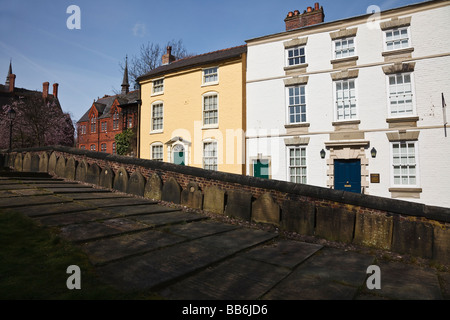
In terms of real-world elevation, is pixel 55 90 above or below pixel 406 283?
above

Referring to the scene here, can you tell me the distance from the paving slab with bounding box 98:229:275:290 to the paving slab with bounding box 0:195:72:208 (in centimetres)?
383

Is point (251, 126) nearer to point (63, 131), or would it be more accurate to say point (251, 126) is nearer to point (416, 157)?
point (416, 157)

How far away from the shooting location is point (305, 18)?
50.8 feet

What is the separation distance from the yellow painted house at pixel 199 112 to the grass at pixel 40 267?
40.9 feet

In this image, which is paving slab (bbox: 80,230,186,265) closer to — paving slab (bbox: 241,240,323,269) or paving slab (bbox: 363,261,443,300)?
paving slab (bbox: 241,240,323,269)

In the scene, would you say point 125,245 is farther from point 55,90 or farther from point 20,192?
point 55,90

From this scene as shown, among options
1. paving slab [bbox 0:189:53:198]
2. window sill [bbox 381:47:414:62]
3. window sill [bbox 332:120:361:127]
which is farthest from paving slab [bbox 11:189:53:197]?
window sill [bbox 381:47:414:62]

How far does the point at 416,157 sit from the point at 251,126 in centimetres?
834

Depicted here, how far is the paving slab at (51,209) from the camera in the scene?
526cm

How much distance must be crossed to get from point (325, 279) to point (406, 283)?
122 centimetres

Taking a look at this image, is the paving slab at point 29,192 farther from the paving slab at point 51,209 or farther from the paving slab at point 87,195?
the paving slab at point 51,209

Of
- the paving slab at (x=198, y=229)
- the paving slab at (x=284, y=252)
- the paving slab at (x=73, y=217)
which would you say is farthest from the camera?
the paving slab at (x=198, y=229)

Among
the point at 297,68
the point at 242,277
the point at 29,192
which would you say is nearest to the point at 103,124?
the point at 297,68

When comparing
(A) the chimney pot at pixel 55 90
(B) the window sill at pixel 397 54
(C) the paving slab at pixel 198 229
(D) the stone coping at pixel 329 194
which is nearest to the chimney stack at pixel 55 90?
(A) the chimney pot at pixel 55 90
